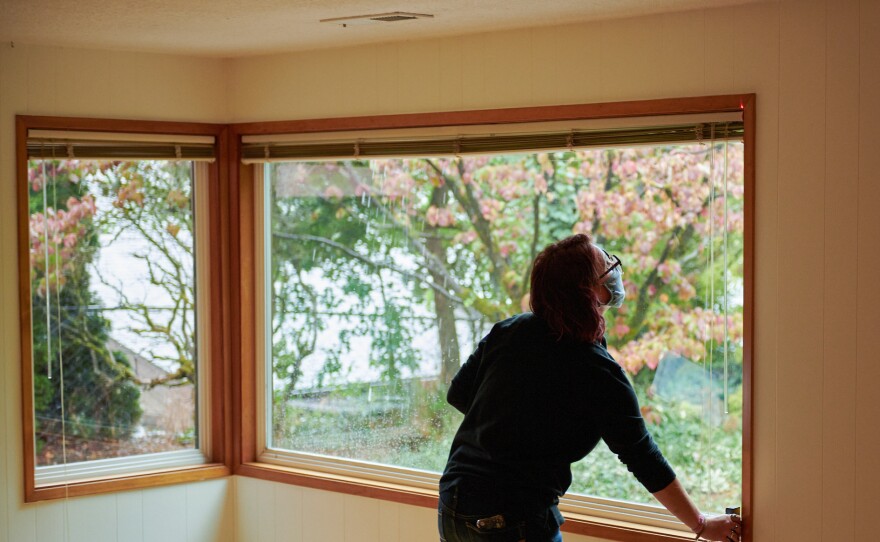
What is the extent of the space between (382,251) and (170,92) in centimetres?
109

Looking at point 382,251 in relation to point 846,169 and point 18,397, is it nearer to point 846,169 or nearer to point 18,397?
point 18,397

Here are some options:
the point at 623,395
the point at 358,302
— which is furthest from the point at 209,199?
the point at 623,395

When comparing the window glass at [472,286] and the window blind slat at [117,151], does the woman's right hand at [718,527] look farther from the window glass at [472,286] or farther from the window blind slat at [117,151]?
the window blind slat at [117,151]

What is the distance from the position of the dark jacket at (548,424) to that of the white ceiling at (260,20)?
1134 millimetres

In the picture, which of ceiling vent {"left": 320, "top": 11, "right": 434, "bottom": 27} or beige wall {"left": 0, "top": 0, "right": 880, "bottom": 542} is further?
ceiling vent {"left": 320, "top": 11, "right": 434, "bottom": 27}

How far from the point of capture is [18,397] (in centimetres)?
340

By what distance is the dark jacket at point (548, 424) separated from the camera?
2281 millimetres

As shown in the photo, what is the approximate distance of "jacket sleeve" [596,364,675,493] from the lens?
89.7 inches

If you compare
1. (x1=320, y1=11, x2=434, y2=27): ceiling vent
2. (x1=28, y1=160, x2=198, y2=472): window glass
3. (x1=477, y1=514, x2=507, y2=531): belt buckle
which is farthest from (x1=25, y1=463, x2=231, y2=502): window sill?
(x1=320, y1=11, x2=434, y2=27): ceiling vent

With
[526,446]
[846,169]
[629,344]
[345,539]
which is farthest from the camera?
[345,539]

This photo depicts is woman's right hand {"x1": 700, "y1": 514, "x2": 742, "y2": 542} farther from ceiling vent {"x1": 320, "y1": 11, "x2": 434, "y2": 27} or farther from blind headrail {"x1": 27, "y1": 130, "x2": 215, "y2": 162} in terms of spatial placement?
blind headrail {"x1": 27, "y1": 130, "x2": 215, "y2": 162}

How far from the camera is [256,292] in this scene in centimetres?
384

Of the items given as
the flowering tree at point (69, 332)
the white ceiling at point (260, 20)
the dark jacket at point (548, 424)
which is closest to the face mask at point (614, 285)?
the dark jacket at point (548, 424)

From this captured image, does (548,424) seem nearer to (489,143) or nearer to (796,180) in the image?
(796,180)
